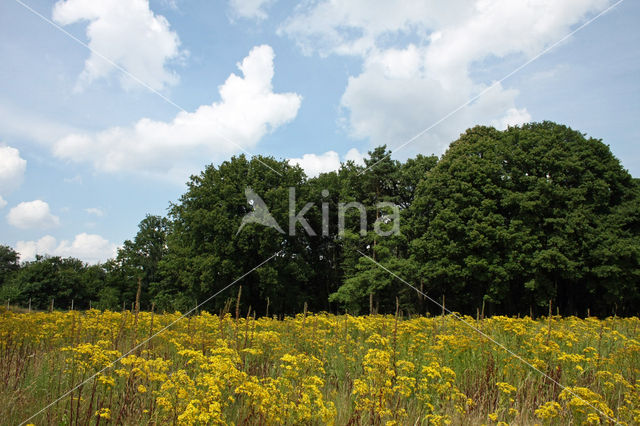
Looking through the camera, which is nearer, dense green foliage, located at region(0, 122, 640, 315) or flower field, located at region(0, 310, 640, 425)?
flower field, located at region(0, 310, 640, 425)

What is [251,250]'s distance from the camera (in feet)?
103

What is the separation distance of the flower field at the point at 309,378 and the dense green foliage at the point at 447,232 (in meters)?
18.1

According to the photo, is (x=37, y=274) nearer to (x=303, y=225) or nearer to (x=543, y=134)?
(x=303, y=225)

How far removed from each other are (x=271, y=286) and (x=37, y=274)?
47.1 meters

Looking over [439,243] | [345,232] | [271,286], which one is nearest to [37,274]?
[271,286]

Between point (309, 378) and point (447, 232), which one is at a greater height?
point (447, 232)

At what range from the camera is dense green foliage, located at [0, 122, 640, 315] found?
24.8m

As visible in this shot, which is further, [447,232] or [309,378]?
[447,232]

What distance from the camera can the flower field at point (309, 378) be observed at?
351 centimetres

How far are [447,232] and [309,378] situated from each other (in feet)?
79.7

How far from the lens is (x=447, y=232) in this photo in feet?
86.4

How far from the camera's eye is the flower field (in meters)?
3.51

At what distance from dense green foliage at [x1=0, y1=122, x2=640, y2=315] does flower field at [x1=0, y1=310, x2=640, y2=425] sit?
18.1m

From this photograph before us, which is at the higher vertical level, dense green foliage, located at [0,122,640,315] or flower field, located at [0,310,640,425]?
dense green foliage, located at [0,122,640,315]
